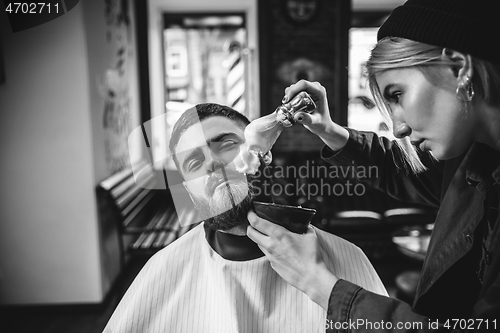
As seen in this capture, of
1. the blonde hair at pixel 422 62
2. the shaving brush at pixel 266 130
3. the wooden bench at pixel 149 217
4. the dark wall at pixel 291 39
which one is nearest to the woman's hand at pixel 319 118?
the shaving brush at pixel 266 130

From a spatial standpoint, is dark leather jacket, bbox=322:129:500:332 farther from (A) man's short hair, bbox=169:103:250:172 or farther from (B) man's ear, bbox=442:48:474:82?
(A) man's short hair, bbox=169:103:250:172

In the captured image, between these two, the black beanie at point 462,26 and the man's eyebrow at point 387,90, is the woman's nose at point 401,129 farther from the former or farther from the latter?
the black beanie at point 462,26

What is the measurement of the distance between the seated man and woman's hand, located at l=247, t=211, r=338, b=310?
0.53 ft

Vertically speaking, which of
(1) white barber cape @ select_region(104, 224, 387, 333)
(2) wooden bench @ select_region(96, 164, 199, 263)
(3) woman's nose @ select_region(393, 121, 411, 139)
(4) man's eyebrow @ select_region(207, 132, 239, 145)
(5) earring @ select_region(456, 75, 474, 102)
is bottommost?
(1) white barber cape @ select_region(104, 224, 387, 333)

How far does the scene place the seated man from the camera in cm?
93

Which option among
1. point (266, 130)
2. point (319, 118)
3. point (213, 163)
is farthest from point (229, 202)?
point (319, 118)

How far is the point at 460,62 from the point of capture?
0.64 m

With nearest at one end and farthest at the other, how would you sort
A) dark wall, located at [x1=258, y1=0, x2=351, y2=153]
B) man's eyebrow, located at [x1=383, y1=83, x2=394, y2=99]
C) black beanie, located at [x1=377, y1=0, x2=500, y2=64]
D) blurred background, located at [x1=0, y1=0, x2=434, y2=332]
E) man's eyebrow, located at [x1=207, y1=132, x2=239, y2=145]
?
black beanie, located at [x1=377, y1=0, x2=500, y2=64], man's eyebrow, located at [x1=383, y1=83, x2=394, y2=99], man's eyebrow, located at [x1=207, y1=132, x2=239, y2=145], blurred background, located at [x1=0, y1=0, x2=434, y2=332], dark wall, located at [x1=258, y1=0, x2=351, y2=153]

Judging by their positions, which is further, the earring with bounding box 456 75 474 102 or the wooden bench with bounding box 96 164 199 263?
the wooden bench with bounding box 96 164 199 263

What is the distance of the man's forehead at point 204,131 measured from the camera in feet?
3.07

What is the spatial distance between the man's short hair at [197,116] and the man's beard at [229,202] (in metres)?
0.13

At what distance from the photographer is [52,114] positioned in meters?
2.11

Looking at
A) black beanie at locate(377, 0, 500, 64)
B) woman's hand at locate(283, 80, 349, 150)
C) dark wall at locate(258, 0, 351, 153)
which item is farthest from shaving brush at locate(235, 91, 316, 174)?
dark wall at locate(258, 0, 351, 153)

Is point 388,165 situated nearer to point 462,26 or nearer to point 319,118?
point 319,118
